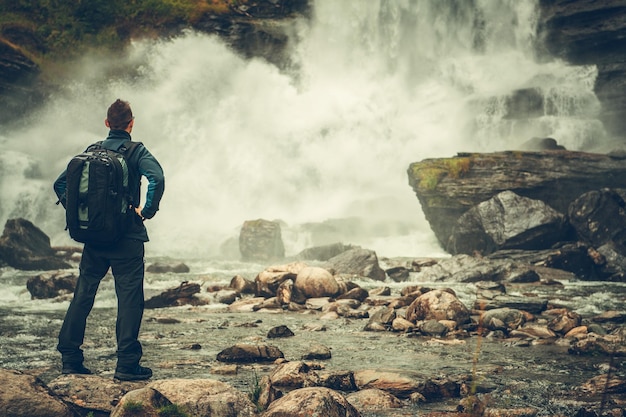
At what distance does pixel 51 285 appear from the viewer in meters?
13.3

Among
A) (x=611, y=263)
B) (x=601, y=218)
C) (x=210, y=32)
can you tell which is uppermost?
(x=210, y=32)

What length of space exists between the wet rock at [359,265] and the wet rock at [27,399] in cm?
1438

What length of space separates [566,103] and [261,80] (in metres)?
23.1

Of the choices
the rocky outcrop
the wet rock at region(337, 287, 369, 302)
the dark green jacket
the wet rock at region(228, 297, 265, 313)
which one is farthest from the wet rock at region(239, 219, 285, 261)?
the rocky outcrop

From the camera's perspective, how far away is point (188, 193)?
41.7 meters

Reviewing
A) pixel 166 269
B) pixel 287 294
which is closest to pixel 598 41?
pixel 166 269

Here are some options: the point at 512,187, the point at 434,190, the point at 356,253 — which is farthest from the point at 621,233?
the point at 356,253

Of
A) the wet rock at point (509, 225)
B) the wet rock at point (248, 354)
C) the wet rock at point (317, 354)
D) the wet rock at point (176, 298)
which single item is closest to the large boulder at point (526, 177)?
the wet rock at point (509, 225)

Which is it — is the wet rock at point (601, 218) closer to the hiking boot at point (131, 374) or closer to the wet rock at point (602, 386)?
the wet rock at point (602, 386)

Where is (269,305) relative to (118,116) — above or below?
below

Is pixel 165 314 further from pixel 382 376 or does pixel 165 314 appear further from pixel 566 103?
Result: pixel 566 103

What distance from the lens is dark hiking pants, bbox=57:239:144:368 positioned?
4.88 m

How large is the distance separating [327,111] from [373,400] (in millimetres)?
42347

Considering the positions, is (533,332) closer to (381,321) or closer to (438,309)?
(438,309)
